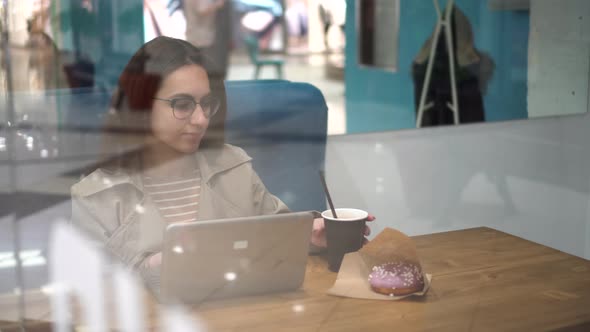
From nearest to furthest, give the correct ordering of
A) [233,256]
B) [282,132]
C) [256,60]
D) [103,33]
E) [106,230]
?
1. [233,256]
2. [106,230]
3. [103,33]
4. [256,60]
5. [282,132]

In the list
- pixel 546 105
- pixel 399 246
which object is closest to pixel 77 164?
pixel 399 246

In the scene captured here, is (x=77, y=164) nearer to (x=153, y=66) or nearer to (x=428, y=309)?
(x=153, y=66)

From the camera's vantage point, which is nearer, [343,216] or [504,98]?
[343,216]

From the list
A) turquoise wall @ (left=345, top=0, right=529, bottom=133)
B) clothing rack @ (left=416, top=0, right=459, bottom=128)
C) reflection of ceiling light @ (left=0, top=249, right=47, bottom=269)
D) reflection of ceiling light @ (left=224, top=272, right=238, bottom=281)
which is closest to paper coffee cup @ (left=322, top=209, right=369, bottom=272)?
reflection of ceiling light @ (left=224, top=272, right=238, bottom=281)

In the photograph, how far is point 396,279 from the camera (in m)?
1.05

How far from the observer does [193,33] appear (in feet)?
4.79

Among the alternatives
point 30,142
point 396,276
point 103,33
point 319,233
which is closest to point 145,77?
point 103,33

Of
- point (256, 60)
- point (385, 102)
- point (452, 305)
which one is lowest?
point (452, 305)

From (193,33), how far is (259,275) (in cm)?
62

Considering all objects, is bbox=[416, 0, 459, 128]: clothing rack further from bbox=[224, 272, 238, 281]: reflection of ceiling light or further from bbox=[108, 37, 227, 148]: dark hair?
bbox=[224, 272, 238, 281]: reflection of ceiling light

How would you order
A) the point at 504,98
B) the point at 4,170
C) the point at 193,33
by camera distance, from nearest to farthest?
the point at 4,170 < the point at 193,33 < the point at 504,98

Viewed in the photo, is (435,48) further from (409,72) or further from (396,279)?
(396,279)

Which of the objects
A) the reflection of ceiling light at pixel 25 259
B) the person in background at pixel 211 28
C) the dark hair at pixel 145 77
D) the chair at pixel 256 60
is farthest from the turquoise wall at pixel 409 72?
the reflection of ceiling light at pixel 25 259

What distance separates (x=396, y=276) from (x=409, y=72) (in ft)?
3.26
